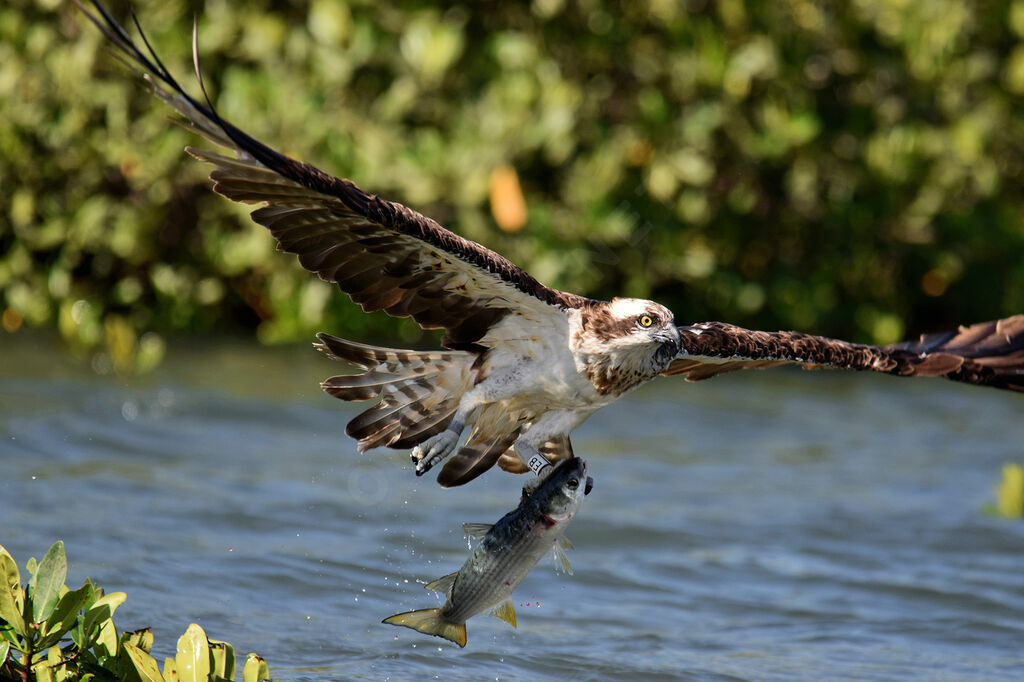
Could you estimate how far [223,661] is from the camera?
4.23 meters

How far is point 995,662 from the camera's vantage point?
6.50m

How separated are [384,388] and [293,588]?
1.84m

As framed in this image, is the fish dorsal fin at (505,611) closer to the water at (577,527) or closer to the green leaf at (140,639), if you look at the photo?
the water at (577,527)

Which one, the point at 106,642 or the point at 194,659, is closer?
the point at 194,659

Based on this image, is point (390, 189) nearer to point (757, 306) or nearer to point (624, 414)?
point (624, 414)

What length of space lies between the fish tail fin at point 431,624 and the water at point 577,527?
95 cm

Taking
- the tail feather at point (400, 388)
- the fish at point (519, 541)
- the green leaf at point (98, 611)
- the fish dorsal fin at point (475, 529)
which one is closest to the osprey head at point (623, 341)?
the tail feather at point (400, 388)

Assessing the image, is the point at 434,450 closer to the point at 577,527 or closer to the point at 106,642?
the point at 106,642

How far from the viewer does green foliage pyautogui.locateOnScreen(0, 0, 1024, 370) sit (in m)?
10.5

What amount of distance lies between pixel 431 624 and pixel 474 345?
1189 millimetres

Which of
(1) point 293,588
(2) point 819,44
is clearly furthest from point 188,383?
(2) point 819,44

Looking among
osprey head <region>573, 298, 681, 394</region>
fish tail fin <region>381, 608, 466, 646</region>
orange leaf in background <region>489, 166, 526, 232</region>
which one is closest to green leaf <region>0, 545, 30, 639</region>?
fish tail fin <region>381, 608, 466, 646</region>

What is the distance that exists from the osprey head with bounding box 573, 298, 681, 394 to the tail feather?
1.71 ft

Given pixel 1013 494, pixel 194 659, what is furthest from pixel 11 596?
pixel 1013 494
